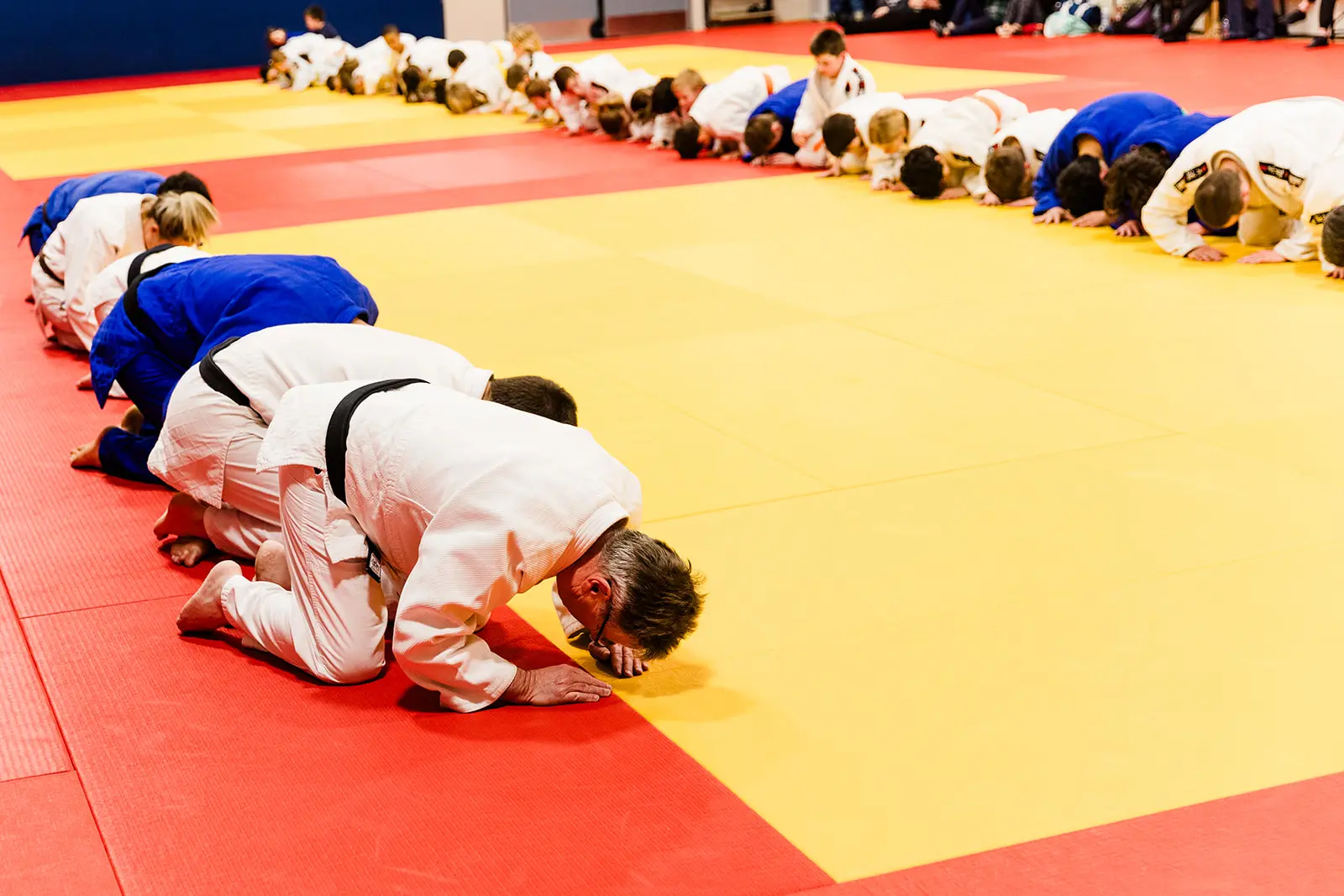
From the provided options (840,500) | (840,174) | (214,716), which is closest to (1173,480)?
(840,500)

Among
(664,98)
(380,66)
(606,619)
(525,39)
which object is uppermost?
(525,39)

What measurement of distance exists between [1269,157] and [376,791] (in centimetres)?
616

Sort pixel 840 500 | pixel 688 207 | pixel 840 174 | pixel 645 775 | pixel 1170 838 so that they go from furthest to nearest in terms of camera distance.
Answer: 1. pixel 840 174
2. pixel 688 207
3. pixel 840 500
4. pixel 645 775
5. pixel 1170 838

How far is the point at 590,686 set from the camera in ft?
12.3

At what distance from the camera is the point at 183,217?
231 inches

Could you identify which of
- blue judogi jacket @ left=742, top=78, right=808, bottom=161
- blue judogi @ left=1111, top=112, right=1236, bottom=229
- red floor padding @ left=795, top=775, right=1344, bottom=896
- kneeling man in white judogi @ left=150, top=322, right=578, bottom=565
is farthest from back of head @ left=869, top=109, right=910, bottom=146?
red floor padding @ left=795, top=775, right=1344, bottom=896

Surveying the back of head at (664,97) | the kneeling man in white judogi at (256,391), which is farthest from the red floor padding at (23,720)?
the back of head at (664,97)

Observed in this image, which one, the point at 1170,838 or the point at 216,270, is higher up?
the point at 216,270

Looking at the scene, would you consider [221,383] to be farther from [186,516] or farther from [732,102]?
[732,102]

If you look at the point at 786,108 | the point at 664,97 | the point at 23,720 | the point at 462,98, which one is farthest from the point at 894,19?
the point at 23,720

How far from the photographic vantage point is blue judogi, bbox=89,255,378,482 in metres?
4.96

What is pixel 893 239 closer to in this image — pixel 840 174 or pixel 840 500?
pixel 840 174

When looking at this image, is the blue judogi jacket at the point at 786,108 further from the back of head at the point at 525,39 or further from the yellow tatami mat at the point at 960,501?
the back of head at the point at 525,39

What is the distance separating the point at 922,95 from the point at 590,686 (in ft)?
42.8
